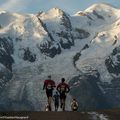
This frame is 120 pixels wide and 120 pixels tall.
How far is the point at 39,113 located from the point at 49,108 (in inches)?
377

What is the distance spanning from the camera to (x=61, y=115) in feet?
148

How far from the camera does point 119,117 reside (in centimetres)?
4375

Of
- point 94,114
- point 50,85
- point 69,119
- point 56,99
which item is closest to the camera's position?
point 69,119

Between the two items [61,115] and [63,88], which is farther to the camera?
[63,88]

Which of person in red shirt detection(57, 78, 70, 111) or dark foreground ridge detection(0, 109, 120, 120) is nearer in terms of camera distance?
dark foreground ridge detection(0, 109, 120, 120)

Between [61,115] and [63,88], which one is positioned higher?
[63,88]

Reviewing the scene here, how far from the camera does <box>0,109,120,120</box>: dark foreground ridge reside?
141ft

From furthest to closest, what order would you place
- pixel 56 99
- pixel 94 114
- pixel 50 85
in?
pixel 56 99 → pixel 50 85 → pixel 94 114

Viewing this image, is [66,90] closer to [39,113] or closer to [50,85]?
[50,85]

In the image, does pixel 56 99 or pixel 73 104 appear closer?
pixel 73 104

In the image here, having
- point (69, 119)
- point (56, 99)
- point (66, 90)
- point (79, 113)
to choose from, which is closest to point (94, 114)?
point (79, 113)

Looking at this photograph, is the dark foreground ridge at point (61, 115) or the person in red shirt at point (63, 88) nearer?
the dark foreground ridge at point (61, 115)

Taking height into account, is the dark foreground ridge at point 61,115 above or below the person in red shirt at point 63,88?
below

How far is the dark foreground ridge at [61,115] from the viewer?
141ft
